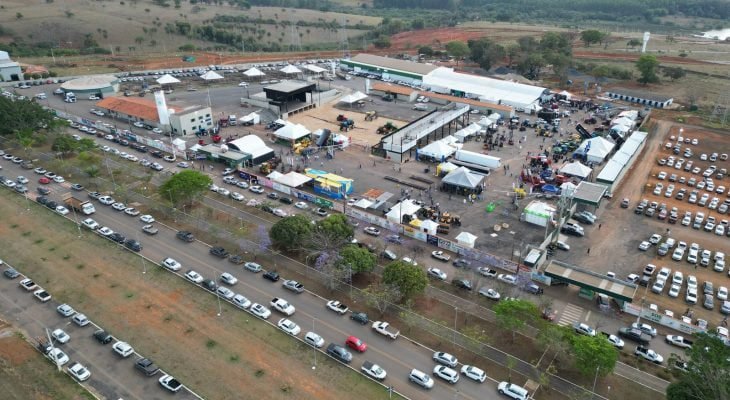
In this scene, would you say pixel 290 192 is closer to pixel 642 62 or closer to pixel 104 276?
pixel 104 276

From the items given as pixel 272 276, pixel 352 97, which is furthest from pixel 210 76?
pixel 272 276

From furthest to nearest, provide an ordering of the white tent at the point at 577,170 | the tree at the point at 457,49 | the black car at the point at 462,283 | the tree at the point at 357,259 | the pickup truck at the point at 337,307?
1. the tree at the point at 457,49
2. the white tent at the point at 577,170
3. the black car at the point at 462,283
4. the tree at the point at 357,259
5. the pickup truck at the point at 337,307

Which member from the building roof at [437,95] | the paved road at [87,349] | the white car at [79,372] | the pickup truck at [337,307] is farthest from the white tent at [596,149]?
the white car at [79,372]

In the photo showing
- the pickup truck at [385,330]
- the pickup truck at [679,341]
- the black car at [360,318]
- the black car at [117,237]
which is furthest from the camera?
the black car at [117,237]

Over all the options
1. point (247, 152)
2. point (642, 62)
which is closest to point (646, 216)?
point (247, 152)

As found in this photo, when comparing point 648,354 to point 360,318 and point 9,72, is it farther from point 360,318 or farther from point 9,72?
point 9,72

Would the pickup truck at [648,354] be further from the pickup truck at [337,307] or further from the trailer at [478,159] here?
the trailer at [478,159]
